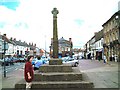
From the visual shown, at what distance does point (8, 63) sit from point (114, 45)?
22110 millimetres

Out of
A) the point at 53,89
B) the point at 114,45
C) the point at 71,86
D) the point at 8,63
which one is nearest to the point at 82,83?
the point at 71,86

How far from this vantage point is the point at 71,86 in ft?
44.4

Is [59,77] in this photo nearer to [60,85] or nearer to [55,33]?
[60,85]

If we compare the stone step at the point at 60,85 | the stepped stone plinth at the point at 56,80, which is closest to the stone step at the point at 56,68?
the stepped stone plinth at the point at 56,80

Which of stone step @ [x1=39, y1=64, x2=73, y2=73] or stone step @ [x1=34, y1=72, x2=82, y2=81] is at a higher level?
stone step @ [x1=39, y1=64, x2=73, y2=73]

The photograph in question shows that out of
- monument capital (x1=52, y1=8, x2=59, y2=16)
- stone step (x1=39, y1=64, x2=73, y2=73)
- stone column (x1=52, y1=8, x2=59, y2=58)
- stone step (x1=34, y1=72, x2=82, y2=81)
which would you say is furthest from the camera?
monument capital (x1=52, y1=8, x2=59, y2=16)

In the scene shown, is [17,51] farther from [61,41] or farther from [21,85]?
[21,85]

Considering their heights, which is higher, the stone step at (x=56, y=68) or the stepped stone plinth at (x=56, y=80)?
the stone step at (x=56, y=68)

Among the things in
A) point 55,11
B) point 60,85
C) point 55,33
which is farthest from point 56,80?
point 55,11

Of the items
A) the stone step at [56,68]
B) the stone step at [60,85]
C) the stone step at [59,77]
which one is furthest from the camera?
the stone step at [56,68]

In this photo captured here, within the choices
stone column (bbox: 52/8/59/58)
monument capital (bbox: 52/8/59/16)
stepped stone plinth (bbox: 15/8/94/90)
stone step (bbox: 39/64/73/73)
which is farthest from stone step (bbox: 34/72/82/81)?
monument capital (bbox: 52/8/59/16)

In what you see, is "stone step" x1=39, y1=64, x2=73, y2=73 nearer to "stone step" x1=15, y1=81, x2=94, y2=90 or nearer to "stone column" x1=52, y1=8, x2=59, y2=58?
"stone column" x1=52, y1=8, x2=59, y2=58

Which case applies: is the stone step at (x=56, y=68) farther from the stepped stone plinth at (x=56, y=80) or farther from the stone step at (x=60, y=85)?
the stone step at (x=60, y=85)

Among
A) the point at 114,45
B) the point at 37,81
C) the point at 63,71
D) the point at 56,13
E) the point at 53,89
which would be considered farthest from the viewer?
the point at 114,45
